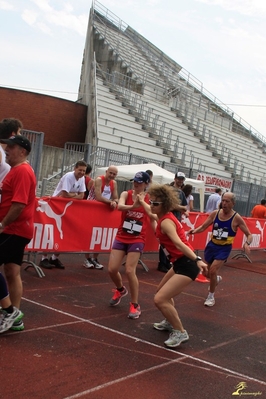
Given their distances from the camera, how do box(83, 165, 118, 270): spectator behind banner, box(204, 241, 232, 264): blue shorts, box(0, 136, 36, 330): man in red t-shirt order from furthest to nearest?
box(83, 165, 118, 270): spectator behind banner, box(204, 241, 232, 264): blue shorts, box(0, 136, 36, 330): man in red t-shirt

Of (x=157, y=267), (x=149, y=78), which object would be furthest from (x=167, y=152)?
(x=157, y=267)

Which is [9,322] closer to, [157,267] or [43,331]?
[43,331]

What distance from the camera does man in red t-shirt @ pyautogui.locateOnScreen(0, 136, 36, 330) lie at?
5.13 meters

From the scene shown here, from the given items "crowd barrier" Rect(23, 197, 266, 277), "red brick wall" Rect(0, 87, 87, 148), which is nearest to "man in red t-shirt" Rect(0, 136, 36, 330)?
"crowd barrier" Rect(23, 197, 266, 277)

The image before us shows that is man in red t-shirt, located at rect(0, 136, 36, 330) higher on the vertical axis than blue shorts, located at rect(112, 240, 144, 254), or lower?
higher

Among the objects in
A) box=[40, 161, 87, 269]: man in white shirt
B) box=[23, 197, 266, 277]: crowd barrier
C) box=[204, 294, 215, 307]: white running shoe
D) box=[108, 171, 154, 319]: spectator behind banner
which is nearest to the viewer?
box=[108, 171, 154, 319]: spectator behind banner

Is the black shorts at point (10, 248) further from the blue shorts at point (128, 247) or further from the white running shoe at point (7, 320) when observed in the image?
the blue shorts at point (128, 247)

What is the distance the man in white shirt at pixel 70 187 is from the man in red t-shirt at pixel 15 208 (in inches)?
148

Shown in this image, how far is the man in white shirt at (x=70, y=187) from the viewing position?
9164mm

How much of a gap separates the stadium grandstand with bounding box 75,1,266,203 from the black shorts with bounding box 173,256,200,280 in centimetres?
1030

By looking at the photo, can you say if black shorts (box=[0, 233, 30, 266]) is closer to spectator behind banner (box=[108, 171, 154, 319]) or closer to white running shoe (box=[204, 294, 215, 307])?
spectator behind banner (box=[108, 171, 154, 319])

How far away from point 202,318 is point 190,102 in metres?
30.8

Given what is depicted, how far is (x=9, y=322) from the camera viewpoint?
5273mm

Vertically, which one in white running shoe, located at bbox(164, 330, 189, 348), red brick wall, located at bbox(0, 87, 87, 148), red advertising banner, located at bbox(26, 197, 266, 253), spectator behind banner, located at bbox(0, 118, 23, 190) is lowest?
white running shoe, located at bbox(164, 330, 189, 348)
